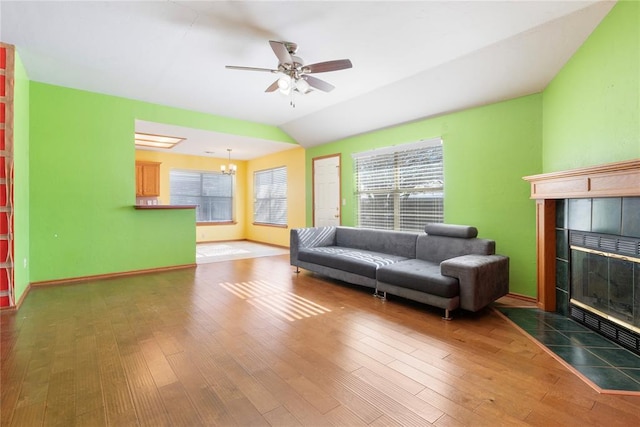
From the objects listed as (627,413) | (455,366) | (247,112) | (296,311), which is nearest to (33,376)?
(296,311)

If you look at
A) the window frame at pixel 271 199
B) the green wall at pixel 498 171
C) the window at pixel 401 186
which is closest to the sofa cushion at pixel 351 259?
the window at pixel 401 186

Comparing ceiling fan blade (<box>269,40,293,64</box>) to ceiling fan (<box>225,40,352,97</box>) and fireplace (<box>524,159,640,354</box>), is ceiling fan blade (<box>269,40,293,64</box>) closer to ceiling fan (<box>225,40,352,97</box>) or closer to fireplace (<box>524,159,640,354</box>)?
ceiling fan (<box>225,40,352,97</box>)

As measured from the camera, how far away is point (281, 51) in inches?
111

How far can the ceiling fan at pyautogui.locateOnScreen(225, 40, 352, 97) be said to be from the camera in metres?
2.91

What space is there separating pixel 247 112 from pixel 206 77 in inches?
60.9

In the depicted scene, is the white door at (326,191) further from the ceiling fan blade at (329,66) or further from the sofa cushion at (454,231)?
the ceiling fan blade at (329,66)

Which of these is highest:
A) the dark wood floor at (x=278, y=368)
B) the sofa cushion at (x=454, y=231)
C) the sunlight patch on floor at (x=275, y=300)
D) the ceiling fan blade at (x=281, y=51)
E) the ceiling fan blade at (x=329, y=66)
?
the ceiling fan blade at (x=281, y=51)

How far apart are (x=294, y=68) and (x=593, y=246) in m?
3.41

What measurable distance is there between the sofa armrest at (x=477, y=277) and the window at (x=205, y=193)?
7.69m

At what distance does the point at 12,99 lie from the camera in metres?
3.18

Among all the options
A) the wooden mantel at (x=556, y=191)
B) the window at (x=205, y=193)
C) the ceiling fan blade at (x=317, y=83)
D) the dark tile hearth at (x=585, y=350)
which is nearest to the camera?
the dark tile hearth at (x=585, y=350)

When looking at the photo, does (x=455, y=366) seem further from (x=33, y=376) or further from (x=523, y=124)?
(x=523, y=124)

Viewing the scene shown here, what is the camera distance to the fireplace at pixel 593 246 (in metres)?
2.27

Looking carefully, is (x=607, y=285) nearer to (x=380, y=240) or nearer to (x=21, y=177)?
(x=380, y=240)
